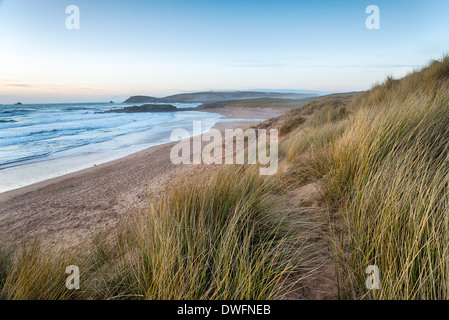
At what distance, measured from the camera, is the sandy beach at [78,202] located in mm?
4664

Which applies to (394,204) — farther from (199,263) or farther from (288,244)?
(199,263)

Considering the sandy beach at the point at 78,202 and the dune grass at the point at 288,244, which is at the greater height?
the dune grass at the point at 288,244

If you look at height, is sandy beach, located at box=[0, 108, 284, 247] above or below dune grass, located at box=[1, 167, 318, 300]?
below

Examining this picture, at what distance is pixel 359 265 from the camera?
1488mm

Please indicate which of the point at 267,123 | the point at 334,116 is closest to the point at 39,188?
the point at 334,116

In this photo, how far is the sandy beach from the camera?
15.3 feet

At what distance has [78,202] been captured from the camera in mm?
6207

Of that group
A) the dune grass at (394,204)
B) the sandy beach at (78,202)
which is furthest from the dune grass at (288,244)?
the sandy beach at (78,202)

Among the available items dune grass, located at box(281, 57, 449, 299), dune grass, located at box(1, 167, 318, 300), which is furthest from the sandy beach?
dune grass, located at box(281, 57, 449, 299)

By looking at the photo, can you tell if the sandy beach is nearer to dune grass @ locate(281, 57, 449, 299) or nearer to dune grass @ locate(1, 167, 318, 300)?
dune grass @ locate(1, 167, 318, 300)

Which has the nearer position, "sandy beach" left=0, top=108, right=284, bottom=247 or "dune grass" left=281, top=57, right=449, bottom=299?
"dune grass" left=281, top=57, right=449, bottom=299

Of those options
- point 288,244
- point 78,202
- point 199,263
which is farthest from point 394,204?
point 78,202

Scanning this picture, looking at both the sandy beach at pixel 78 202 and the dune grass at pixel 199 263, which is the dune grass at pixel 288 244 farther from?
the sandy beach at pixel 78 202
